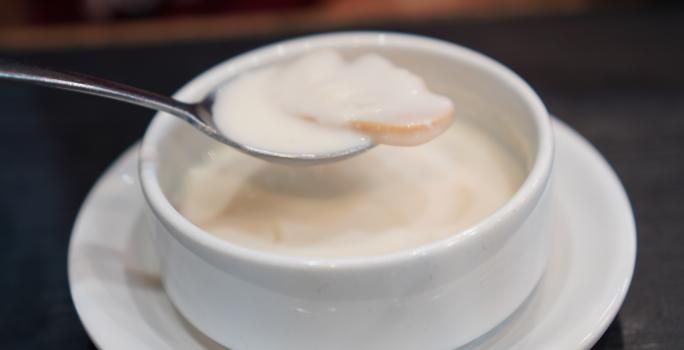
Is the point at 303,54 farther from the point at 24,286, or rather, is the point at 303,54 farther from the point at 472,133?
the point at 24,286

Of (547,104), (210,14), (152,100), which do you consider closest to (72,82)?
(152,100)

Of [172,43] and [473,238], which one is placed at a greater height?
[473,238]

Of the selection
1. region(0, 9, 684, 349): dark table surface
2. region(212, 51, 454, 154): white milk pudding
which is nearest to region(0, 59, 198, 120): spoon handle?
region(212, 51, 454, 154): white milk pudding

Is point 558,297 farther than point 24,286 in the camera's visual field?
No

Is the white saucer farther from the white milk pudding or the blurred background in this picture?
the blurred background

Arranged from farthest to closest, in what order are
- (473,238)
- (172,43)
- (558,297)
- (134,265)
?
(172,43), (134,265), (558,297), (473,238)

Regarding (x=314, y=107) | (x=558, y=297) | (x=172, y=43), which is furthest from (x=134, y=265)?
(x=172, y=43)
